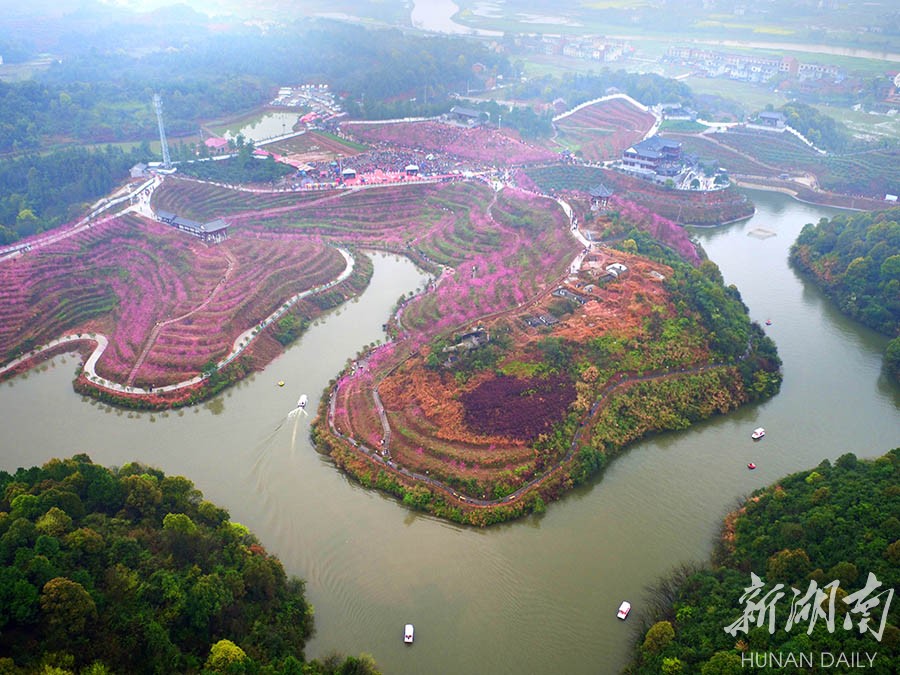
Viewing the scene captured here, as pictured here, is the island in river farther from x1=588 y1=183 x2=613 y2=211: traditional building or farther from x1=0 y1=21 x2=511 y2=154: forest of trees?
x1=0 y1=21 x2=511 y2=154: forest of trees

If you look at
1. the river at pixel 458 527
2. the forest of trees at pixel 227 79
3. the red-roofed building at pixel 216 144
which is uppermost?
the forest of trees at pixel 227 79

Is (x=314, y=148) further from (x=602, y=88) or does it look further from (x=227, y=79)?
(x=602, y=88)

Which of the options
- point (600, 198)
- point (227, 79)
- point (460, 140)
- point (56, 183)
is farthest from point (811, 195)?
point (227, 79)

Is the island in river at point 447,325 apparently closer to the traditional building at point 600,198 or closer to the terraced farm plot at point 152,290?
the terraced farm plot at point 152,290

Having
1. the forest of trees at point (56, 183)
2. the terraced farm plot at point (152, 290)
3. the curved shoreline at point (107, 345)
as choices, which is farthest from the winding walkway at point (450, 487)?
the forest of trees at point (56, 183)

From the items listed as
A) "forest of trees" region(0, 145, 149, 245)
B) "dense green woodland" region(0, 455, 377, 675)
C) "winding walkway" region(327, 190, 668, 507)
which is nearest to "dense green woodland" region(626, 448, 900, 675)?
"winding walkway" region(327, 190, 668, 507)

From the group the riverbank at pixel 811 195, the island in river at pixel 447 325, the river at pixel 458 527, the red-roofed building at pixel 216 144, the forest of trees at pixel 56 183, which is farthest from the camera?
the red-roofed building at pixel 216 144

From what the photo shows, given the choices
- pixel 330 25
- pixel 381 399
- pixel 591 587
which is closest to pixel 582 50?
pixel 330 25
